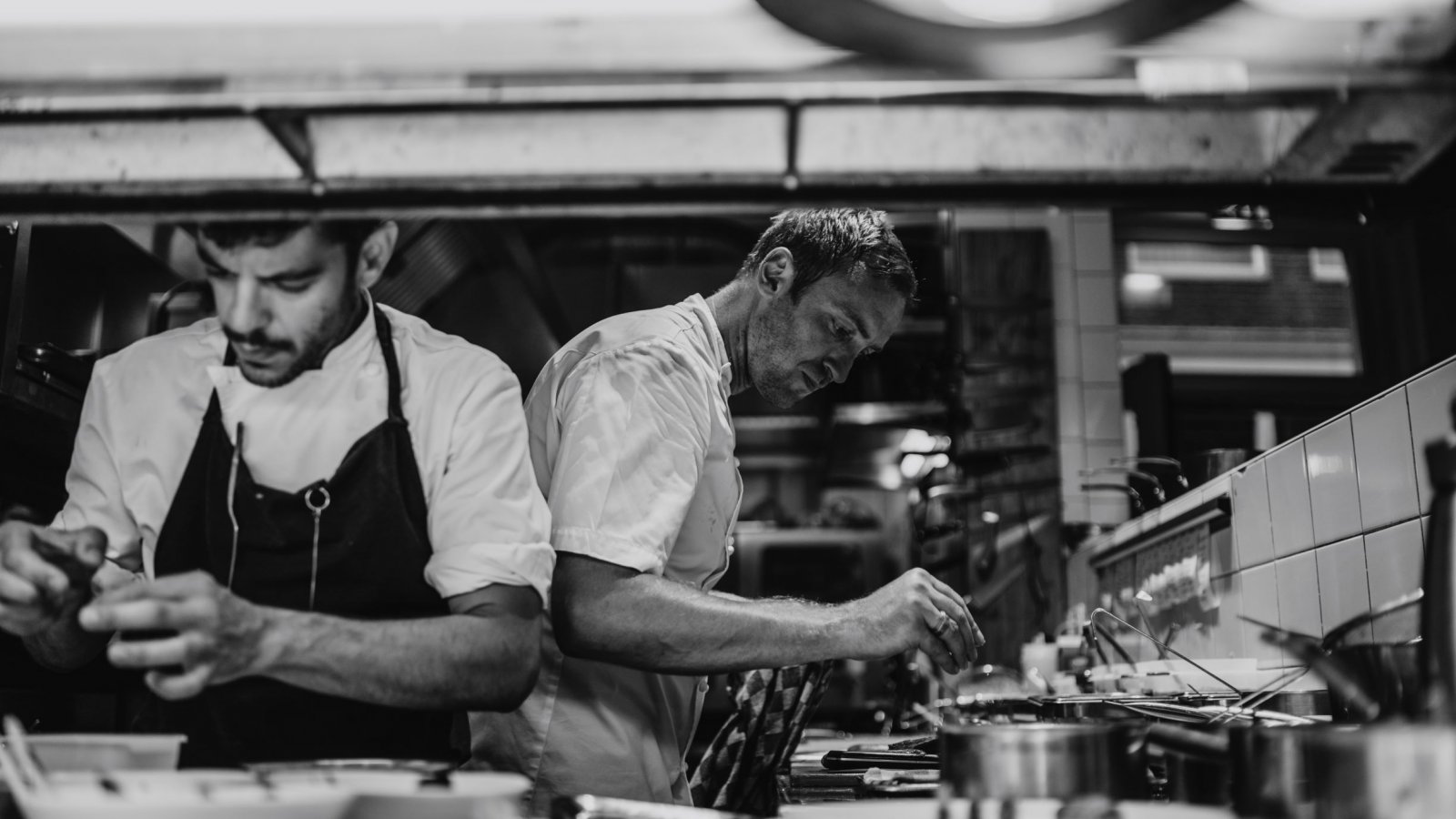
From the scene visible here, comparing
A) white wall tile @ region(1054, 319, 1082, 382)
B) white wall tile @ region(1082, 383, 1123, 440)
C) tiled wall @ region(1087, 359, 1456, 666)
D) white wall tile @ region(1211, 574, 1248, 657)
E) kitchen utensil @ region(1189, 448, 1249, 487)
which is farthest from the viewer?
white wall tile @ region(1054, 319, 1082, 382)

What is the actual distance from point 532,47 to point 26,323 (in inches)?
63.5

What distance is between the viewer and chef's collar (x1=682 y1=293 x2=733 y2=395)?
75.3 inches

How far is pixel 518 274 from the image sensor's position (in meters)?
5.09

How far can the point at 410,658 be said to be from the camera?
1.14 m

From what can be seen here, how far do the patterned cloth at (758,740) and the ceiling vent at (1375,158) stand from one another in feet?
3.47

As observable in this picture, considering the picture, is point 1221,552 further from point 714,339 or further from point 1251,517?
point 714,339

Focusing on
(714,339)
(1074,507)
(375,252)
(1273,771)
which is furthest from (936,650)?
(1074,507)

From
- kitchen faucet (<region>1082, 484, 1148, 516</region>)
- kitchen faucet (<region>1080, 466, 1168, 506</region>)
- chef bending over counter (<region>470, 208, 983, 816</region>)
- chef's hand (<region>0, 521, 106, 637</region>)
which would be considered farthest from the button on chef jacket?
kitchen faucet (<region>1082, 484, 1148, 516</region>)

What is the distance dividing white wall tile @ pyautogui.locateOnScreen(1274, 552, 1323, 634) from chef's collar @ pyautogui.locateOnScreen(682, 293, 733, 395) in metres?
1.02

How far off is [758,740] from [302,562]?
0.78m

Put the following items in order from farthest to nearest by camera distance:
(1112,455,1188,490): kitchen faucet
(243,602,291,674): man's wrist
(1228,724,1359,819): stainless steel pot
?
(1112,455,1188,490): kitchen faucet < (243,602,291,674): man's wrist < (1228,724,1359,819): stainless steel pot

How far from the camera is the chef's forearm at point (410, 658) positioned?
1093mm

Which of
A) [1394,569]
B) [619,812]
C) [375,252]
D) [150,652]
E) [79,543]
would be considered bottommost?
[619,812]

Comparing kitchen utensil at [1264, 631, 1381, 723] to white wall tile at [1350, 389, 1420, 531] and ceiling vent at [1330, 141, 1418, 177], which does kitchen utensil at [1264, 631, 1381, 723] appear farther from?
white wall tile at [1350, 389, 1420, 531]
